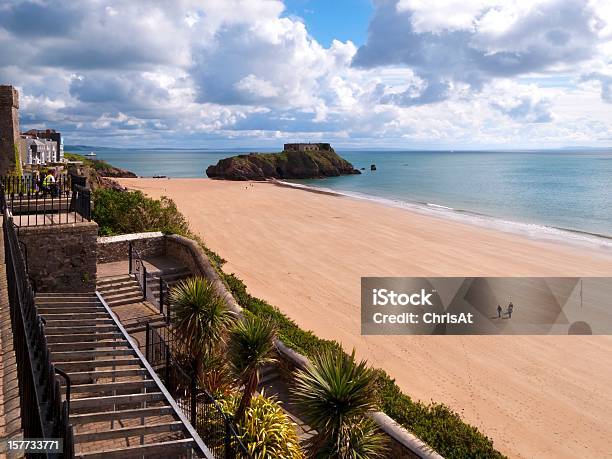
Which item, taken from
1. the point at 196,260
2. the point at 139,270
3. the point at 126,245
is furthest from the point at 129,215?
the point at 196,260

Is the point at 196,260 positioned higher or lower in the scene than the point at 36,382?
lower

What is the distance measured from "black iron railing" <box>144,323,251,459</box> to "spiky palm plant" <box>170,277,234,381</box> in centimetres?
58

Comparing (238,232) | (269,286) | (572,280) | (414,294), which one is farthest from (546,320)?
(238,232)

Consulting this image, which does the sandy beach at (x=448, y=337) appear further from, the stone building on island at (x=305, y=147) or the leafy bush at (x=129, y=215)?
the stone building on island at (x=305, y=147)

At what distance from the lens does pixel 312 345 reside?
14359 millimetres

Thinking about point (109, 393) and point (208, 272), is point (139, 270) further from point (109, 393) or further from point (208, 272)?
point (109, 393)

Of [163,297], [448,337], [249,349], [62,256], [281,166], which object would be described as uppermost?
[281,166]

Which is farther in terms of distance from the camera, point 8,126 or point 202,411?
point 8,126

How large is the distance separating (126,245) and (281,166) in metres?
110

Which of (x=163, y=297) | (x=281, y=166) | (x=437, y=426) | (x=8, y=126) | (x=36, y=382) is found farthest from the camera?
(x=281, y=166)

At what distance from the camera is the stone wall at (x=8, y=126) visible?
70.3 feet

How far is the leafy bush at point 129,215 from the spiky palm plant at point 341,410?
1505cm

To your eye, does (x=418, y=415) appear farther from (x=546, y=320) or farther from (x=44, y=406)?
(x=546, y=320)

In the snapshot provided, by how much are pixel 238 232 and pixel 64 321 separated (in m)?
26.9
